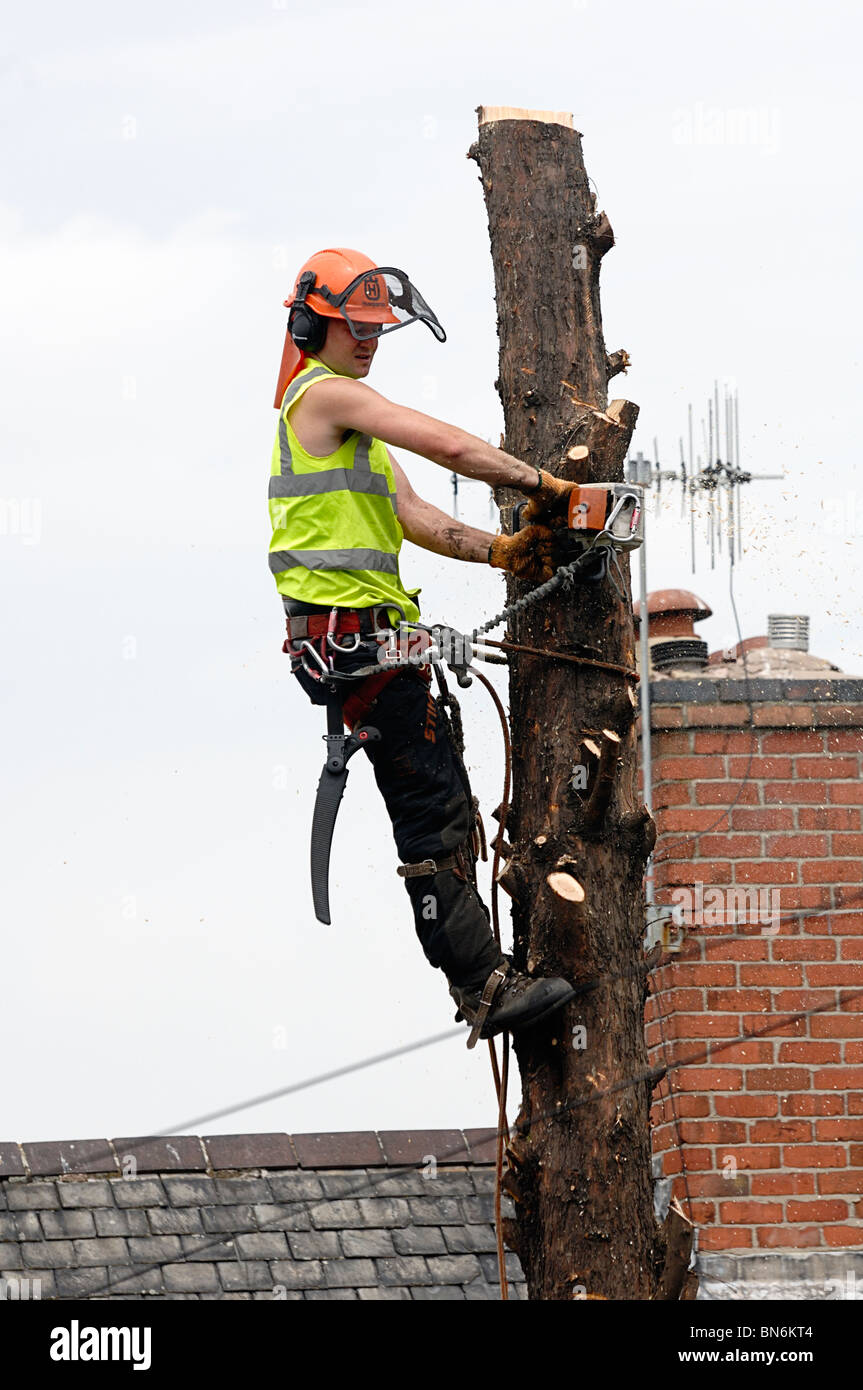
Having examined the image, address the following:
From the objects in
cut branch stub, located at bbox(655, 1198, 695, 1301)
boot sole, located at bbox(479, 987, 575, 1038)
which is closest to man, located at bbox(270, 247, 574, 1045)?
boot sole, located at bbox(479, 987, 575, 1038)

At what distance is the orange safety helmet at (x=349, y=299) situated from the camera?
20.5ft

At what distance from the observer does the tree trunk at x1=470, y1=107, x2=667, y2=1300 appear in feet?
19.5

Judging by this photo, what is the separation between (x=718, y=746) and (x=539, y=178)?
3960 millimetres

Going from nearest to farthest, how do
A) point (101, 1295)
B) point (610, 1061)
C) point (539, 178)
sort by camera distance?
point (610, 1061)
point (539, 178)
point (101, 1295)

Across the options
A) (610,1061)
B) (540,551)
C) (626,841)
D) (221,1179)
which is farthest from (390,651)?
(221,1179)

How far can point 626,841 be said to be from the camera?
608cm

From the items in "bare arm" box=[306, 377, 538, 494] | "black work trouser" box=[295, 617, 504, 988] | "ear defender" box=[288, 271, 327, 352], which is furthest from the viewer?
"ear defender" box=[288, 271, 327, 352]

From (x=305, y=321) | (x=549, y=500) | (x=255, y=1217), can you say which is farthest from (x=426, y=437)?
(x=255, y=1217)

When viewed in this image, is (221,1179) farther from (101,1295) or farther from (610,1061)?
(610,1061)

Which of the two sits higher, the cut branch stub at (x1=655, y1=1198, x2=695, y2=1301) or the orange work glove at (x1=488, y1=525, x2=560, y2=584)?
the orange work glove at (x1=488, y1=525, x2=560, y2=584)

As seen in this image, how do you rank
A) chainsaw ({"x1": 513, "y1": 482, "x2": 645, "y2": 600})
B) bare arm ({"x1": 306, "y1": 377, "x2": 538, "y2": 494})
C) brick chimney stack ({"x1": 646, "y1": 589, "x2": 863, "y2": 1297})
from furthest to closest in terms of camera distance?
brick chimney stack ({"x1": 646, "y1": 589, "x2": 863, "y2": 1297}), chainsaw ({"x1": 513, "y1": 482, "x2": 645, "y2": 600}), bare arm ({"x1": 306, "y1": 377, "x2": 538, "y2": 494})
